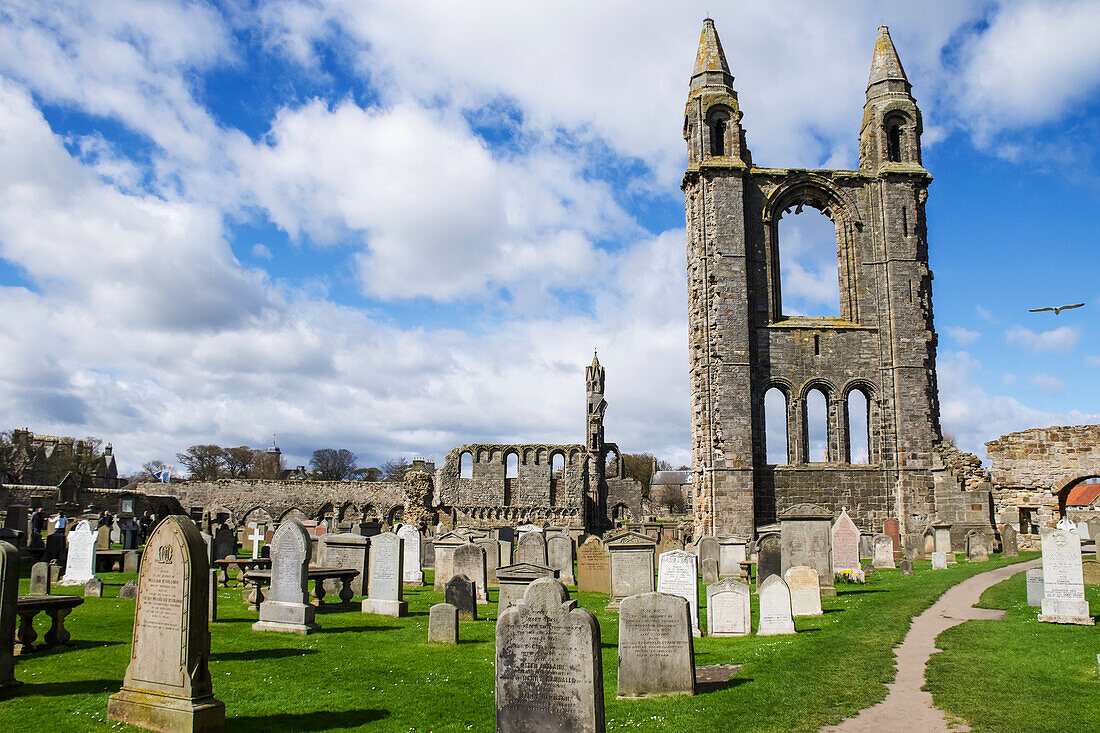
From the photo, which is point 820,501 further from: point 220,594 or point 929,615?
point 220,594

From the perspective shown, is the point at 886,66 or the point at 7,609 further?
the point at 886,66

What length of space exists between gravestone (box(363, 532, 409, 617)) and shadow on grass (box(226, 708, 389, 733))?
5.87 metres

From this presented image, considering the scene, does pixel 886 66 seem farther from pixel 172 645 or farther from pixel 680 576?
pixel 172 645

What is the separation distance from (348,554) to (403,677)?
6476 mm

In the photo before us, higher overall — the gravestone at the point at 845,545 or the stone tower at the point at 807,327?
the stone tower at the point at 807,327

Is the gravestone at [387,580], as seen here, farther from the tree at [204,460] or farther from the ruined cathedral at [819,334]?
the tree at [204,460]

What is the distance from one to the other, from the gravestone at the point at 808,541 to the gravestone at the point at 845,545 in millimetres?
2889

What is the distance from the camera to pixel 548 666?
540 centimetres

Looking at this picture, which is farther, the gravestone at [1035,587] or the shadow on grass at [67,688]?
the gravestone at [1035,587]

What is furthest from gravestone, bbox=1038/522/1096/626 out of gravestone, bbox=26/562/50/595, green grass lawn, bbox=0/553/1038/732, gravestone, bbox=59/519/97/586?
gravestone, bbox=59/519/97/586

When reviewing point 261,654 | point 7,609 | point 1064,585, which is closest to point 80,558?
point 261,654

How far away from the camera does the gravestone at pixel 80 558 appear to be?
1479cm

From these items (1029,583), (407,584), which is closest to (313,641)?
(407,584)

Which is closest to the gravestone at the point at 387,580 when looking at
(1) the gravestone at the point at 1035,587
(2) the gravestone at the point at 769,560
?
(2) the gravestone at the point at 769,560
